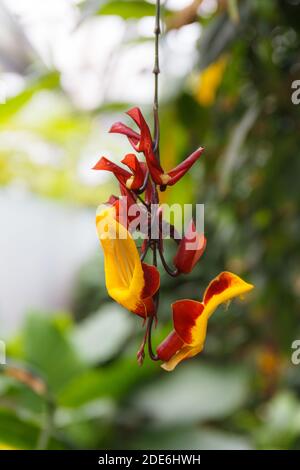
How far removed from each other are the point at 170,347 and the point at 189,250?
4 cm

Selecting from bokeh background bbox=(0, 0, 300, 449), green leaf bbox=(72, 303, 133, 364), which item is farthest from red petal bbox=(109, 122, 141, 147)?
green leaf bbox=(72, 303, 133, 364)

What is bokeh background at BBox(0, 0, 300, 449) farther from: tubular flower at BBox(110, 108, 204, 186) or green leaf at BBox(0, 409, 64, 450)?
tubular flower at BBox(110, 108, 204, 186)

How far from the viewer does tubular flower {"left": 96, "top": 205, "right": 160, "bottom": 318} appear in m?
0.25

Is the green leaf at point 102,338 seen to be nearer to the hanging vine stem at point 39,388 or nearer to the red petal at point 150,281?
the hanging vine stem at point 39,388

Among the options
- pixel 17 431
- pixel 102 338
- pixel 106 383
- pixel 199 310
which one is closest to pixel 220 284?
pixel 199 310

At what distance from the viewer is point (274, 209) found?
0.78 meters

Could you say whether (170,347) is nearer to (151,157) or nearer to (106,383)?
(151,157)

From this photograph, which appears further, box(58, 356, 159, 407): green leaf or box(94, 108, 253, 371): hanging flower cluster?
box(58, 356, 159, 407): green leaf

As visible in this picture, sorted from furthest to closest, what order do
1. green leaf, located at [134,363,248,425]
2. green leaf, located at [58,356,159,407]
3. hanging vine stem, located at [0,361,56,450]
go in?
1. green leaf, located at [134,363,248,425]
2. green leaf, located at [58,356,159,407]
3. hanging vine stem, located at [0,361,56,450]

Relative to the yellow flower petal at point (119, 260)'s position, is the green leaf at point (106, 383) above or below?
above

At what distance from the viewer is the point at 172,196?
0.72m

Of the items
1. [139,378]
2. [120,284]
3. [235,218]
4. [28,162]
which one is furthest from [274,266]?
[28,162]

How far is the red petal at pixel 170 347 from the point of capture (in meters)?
0.27

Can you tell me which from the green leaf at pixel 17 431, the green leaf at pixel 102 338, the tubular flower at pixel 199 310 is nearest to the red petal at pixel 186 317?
the tubular flower at pixel 199 310
